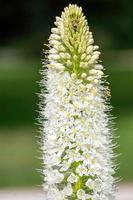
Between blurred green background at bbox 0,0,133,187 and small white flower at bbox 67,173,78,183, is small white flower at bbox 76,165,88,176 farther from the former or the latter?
blurred green background at bbox 0,0,133,187

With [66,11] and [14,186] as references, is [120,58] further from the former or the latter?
[66,11]

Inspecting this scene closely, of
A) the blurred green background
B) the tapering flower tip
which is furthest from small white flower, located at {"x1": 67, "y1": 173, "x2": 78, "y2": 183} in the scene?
the blurred green background

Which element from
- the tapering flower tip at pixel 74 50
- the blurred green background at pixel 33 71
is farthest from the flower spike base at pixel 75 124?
the blurred green background at pixel 33 71

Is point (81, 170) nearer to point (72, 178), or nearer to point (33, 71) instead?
point (72, 178)

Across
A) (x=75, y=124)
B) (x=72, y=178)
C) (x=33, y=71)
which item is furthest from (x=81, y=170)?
(x=33, y=71)

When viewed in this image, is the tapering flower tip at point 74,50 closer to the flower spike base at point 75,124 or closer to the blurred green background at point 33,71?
the flower spike base at point 75,124
